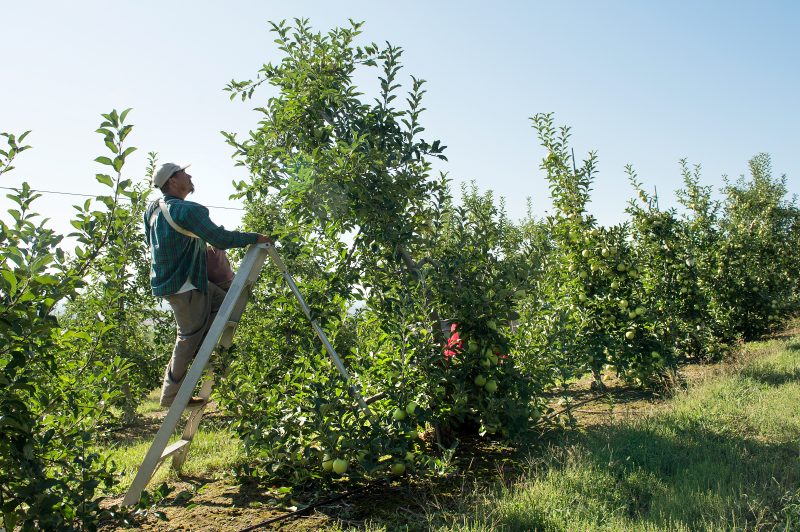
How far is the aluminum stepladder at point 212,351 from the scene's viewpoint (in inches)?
137

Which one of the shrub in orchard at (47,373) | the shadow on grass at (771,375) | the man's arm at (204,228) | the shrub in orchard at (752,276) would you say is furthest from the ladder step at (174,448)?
the shrub in orchard at (752,276)

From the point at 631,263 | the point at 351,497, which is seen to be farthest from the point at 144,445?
the point at 631,263

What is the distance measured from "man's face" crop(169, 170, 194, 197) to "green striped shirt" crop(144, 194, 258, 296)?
80 millimetres

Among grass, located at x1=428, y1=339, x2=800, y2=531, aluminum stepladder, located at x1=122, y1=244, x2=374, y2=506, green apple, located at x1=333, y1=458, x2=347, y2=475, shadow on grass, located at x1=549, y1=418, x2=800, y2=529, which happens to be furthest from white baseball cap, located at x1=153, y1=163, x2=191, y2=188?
shadow on grass, located at x1=549, y1=418, x2=800, y2=529

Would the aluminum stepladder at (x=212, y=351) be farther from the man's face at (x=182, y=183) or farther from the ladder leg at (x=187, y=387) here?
the man's face at (x=182, y=183)

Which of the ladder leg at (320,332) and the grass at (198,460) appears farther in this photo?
the grass at (198,460)

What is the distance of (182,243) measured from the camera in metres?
3.79

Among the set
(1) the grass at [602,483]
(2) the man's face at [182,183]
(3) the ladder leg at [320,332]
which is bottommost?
(1) the grass at [602,483]

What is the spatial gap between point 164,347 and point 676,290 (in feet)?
25.2

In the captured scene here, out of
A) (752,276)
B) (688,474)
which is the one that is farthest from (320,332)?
(752,276)

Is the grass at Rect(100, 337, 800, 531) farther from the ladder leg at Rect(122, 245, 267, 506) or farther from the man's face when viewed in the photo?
the man's face

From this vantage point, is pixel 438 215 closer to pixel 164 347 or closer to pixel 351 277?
pixel 351 277

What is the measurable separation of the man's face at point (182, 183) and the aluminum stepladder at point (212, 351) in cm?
68

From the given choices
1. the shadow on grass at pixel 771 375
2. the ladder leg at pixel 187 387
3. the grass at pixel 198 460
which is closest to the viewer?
the ladder leg at pixel 187 387
